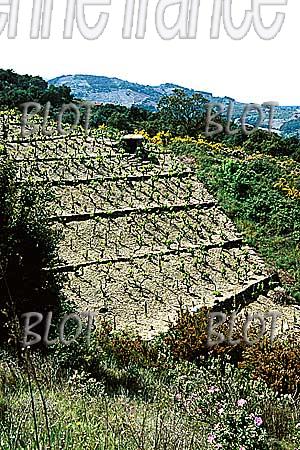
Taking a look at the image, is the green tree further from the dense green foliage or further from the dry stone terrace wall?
the dense green foliage

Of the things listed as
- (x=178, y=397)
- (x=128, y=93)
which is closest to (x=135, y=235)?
(x=178, y=397)

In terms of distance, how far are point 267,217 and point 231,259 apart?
204 cm

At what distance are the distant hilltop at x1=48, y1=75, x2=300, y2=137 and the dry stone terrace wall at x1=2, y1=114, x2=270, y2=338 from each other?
336 inches

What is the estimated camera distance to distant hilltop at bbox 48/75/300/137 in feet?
74.7

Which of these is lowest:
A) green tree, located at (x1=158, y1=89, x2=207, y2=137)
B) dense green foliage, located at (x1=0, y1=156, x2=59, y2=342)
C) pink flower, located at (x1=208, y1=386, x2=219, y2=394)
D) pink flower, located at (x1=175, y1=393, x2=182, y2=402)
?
pink flower, located at (x1=175, y1=393, x2=182, y2=402)

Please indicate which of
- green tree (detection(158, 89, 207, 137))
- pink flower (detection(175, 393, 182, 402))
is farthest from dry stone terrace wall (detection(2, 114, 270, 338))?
green tree (detection(158, 89, 207, 137))

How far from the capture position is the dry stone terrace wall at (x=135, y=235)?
8.80 metres

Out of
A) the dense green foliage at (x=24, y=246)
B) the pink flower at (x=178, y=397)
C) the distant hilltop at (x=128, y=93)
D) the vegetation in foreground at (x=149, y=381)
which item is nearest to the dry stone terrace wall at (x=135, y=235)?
the dense green foliage at (x=24, y=246)

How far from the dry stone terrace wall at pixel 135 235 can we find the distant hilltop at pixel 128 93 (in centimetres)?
853

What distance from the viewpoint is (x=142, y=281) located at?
9.38 meters

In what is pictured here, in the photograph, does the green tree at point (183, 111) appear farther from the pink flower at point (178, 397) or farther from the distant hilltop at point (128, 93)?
the pink flower at point (178, 397)

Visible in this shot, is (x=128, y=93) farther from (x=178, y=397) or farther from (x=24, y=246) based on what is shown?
(x=178, y=397)

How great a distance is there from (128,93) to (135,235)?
1595 centimetres

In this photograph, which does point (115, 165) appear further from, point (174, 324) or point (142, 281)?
point (174, 324)
